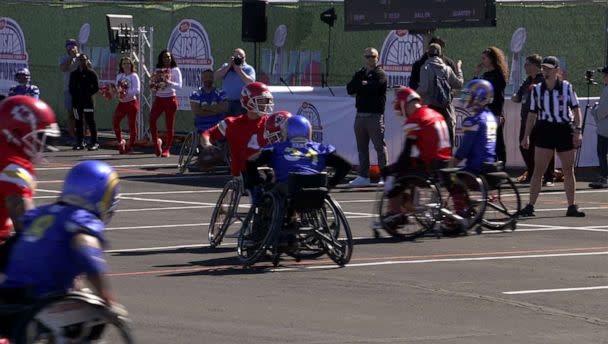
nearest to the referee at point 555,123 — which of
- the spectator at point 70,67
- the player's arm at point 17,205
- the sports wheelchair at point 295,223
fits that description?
the sports wheelchair at point 295,223

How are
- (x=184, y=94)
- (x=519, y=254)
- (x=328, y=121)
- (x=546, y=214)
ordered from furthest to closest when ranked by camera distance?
(x=184, y=94), (x=328, y=121), (x=546, y=214), (x=519, y=254)

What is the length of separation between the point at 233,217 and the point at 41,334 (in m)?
7.33

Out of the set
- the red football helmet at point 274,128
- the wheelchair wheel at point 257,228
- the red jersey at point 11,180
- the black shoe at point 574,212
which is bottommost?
the black shoe at point 574,212

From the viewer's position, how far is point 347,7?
23.3 metres

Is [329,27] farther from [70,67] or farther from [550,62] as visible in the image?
[550,62]

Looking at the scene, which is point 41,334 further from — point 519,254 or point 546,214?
point 546,214

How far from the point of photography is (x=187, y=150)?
23.2 metres

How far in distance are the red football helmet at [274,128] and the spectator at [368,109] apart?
22.2ft

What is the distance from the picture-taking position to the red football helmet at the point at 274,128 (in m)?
13.6

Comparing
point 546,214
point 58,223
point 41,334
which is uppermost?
point 58,223

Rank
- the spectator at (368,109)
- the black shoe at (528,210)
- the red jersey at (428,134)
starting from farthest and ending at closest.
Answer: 1. the spectator at (368,109)
2. the black shoe at (528,210)
3. the red jersey at (428,134)

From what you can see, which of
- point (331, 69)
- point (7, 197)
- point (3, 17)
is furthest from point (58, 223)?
point (3, 17)

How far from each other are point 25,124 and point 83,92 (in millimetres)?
19331

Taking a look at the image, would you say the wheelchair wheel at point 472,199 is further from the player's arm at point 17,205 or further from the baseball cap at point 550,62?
the player's arm at point 17,205
